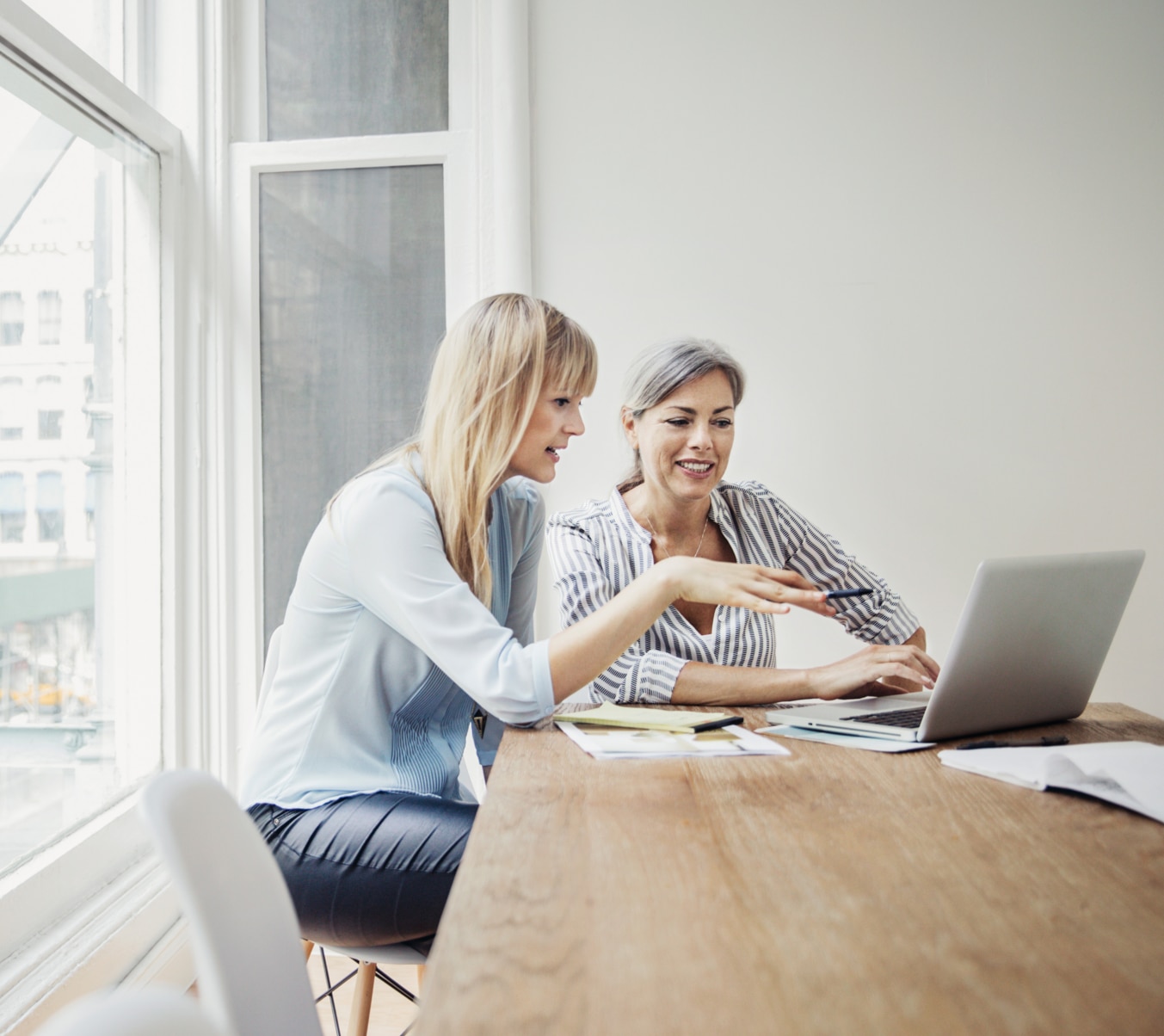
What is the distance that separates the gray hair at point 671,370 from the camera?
80.6 inches

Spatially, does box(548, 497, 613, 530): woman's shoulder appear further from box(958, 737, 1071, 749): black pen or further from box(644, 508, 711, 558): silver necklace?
box(958, 737, 1071, 749): black pen

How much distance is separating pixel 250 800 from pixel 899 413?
1.82 metres

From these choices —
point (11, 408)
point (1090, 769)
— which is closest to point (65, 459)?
point (11, 408)

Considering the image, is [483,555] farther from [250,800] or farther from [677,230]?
[677,230]

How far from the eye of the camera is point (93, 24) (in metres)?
2.29

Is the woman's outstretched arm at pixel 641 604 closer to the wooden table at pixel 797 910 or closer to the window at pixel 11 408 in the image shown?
the wooden table at pixel 797 910

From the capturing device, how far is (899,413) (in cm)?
248

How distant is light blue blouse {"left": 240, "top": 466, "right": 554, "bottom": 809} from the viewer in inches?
51.3

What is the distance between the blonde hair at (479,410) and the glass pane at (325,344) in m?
Result: 1.16

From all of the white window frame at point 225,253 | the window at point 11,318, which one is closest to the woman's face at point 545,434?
the white window frame at point 225,253

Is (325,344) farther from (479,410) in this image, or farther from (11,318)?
(479,410)

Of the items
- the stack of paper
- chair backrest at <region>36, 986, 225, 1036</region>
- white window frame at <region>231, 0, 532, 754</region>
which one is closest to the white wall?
white window frame at <region>231, 0, 532, 754</region>

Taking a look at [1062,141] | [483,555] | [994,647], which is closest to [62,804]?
[483,555]

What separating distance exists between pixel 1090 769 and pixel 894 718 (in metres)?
0.39
